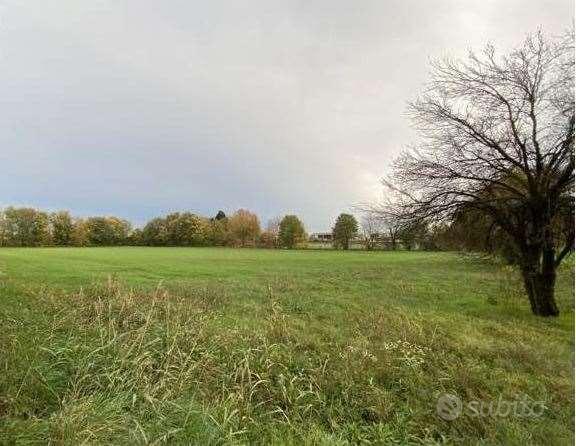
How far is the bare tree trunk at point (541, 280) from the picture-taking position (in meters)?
4.12

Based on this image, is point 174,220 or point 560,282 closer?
point 560,282

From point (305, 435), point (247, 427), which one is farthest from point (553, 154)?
point (247, 427)

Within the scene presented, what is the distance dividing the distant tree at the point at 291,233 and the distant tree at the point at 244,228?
1.16ft

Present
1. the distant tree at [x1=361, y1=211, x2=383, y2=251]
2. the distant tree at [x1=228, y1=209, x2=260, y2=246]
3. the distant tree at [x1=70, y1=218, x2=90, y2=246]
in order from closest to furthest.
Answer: the distant tree at [x1=361, y1=211, x2=383, y2=251]
the distant tree at [x1=228, y1=209, x2=260, y2=246]
the distant tree at [x1=70, y1=218, x2=90, y2=246]

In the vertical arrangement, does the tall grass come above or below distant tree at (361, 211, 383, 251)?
below

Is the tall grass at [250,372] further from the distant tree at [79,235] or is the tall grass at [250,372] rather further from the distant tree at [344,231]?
the distant tree at [344,231]

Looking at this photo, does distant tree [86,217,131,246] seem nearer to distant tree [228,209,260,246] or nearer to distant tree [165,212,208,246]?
distant tree [165,212,208,246]

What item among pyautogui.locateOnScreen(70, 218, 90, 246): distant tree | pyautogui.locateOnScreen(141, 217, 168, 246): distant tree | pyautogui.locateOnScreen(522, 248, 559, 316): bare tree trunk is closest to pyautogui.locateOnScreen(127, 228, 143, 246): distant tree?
pyautogui.locateOnScreen(141, 217, 168, 246): distant tree

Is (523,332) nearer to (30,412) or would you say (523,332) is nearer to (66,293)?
(30,412)

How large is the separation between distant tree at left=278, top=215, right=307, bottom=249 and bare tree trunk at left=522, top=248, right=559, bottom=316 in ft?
7.76

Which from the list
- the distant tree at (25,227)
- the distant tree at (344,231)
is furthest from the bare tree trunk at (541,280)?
the distant tree at (25,227)

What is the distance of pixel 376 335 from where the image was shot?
199 inches

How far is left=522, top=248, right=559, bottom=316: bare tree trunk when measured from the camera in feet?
13.5

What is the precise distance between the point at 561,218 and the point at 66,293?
6.24 metres
